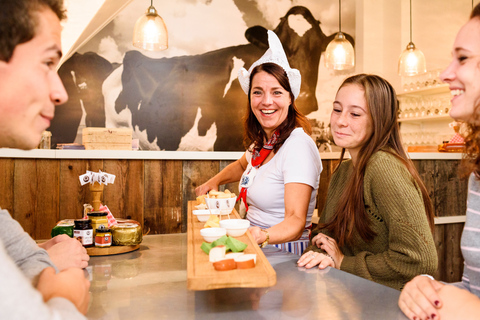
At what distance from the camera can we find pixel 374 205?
5.30 ft

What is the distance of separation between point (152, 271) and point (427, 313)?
72 centimetres

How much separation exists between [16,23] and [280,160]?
143cm

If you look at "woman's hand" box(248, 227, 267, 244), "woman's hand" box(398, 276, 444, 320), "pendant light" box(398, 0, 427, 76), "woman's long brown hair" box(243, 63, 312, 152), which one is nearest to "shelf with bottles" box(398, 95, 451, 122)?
"pendant light" box(398, 0, 427, 76)

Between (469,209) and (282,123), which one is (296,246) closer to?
(282,123)

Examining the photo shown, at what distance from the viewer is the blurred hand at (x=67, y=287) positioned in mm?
716

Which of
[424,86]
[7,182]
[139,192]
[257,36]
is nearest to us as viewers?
[7,182]

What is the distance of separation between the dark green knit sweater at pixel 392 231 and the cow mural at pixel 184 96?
12.9 feet

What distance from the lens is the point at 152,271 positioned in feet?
3.93

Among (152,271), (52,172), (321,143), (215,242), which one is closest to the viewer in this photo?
(215,242)

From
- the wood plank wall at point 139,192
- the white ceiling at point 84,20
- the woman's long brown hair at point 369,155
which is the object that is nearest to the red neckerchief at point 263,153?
the woman's long brown hair at point 369,155

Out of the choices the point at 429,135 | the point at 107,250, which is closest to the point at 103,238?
the point at 107,250

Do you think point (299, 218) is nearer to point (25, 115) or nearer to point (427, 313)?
point (427, 313)

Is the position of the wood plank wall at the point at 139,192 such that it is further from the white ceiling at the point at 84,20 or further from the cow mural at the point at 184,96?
the white ceiling at the point at 84,20

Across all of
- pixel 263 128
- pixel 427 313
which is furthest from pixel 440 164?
pixel 427 313
